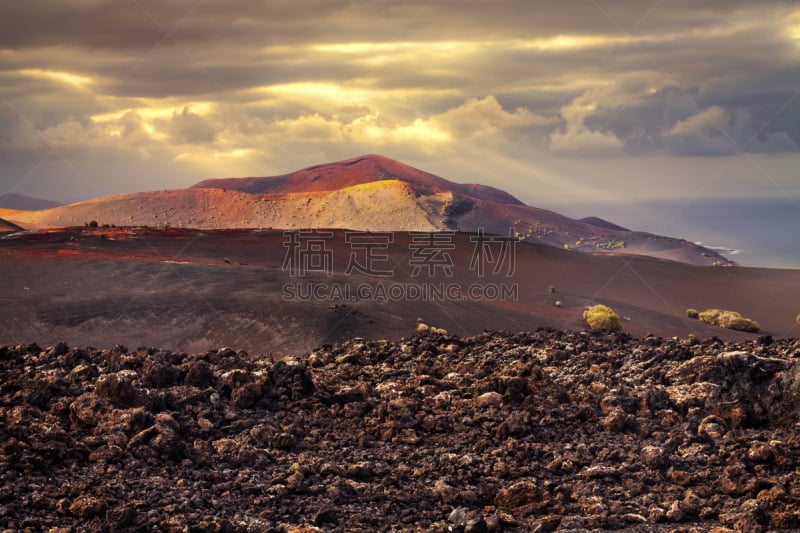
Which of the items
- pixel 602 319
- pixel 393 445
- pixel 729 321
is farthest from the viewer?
pixel 729 321

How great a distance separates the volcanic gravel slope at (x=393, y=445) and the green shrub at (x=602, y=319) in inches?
553

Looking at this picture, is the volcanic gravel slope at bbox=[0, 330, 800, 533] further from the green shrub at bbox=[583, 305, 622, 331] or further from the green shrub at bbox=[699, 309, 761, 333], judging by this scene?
the green shrub at bbox=[699, 309, 761, 333]

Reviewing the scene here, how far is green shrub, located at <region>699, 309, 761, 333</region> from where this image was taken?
34.5 metres

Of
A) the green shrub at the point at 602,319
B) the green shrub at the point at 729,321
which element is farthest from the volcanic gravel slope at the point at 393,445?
the green shrub at the point at 729,321

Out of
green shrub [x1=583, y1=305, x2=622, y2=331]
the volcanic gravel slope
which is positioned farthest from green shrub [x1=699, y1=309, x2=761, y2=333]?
the volcanic gravel slope

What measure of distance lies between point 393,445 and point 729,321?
96.7 ft

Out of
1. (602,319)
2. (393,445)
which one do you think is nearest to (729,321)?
(602,319)

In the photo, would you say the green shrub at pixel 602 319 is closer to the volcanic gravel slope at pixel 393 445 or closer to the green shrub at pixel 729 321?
the green shrub at pixel 729 321

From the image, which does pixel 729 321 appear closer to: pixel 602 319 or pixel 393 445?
pixel 602 319

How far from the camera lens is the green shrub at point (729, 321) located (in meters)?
34.5

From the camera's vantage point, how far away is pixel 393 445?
10.7 meters

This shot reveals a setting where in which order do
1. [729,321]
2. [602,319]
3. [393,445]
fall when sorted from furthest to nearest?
[729,321] < [602,319] < [393,445]

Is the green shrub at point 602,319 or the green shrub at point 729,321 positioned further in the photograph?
the green shrub at point 729,321

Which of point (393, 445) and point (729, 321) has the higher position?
point (393, 445)
